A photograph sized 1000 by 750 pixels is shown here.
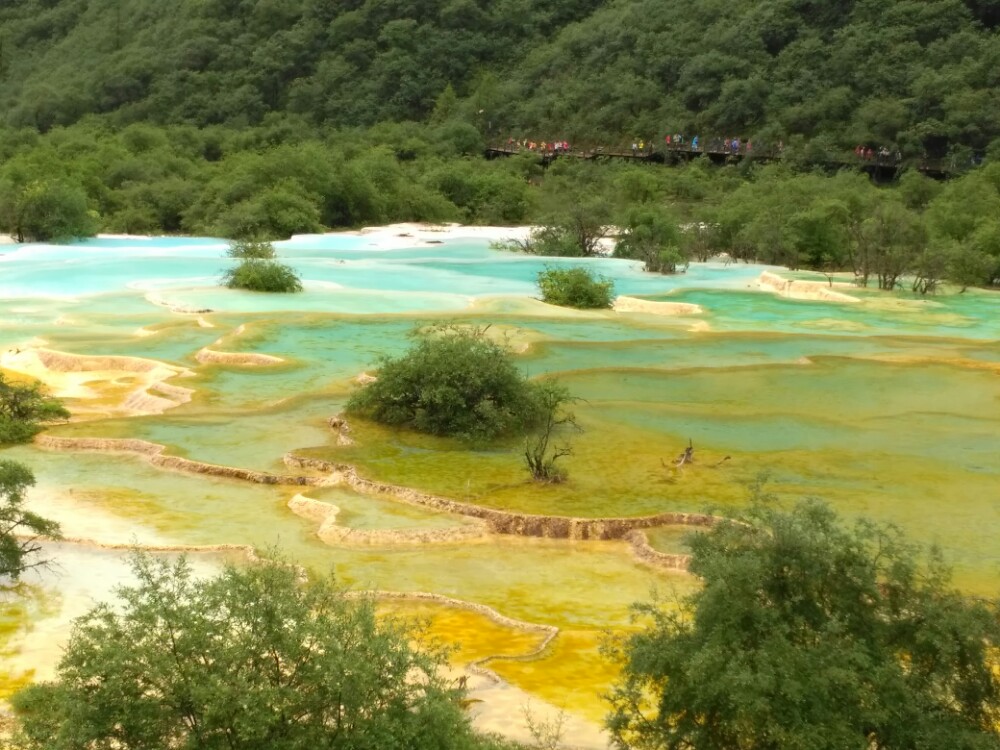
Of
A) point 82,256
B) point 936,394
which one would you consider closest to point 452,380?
point 936,394

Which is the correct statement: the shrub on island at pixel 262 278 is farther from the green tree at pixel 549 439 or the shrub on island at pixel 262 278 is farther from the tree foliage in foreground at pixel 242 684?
the tree foliage in foreground at pixel 242 684

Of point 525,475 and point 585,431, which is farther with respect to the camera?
point 585,431

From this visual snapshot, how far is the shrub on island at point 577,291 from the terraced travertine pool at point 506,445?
119cm

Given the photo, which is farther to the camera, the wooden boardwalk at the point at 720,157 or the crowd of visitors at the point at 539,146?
the crowd of visitors at the point at 539,146

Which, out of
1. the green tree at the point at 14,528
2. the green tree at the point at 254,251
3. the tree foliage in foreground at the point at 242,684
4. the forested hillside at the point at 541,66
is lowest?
the green tree at the point at 14,528

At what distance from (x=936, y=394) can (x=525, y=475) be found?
24.7ft

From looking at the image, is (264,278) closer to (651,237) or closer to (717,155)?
(651,237)

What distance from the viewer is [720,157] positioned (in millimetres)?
52938

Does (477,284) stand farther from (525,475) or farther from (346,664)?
(346,664)

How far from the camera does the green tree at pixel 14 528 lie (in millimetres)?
10867

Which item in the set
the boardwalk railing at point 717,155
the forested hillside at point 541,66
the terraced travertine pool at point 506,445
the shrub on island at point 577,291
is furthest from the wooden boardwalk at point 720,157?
the shrub on island at point 577,291

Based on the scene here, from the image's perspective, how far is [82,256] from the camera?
33000mm

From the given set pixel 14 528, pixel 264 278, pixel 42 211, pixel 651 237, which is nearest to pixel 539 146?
pixel 651 237

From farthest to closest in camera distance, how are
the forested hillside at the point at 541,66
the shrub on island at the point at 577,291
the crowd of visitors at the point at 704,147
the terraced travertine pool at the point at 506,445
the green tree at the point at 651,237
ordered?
1. the forested hillside at the point at 541,66
2. the crowd of visitors at the point at 704,147
3. the green tree at the point at 651,237
4. the shrub on island at the point at 577,291
5. the terraced travertine pool at the point at 506,445
